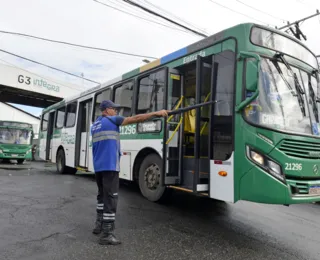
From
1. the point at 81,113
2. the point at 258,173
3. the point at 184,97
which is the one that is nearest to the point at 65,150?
the point at 81,113

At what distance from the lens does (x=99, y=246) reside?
12.4 ft

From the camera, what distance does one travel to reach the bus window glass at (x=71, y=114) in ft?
34.2

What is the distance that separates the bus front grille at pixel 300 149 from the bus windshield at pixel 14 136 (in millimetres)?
18029

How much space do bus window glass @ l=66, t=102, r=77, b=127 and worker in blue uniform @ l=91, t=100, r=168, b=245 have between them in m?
6.42

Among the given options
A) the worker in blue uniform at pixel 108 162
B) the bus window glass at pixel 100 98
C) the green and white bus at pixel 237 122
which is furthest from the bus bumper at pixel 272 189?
the bus window glass at pixel 100 98

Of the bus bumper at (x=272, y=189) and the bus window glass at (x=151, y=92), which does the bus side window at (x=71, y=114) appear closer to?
the bus window glass at (x=151, y=92)

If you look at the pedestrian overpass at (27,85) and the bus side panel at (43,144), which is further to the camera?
the pedestrian overpass at (27,85)

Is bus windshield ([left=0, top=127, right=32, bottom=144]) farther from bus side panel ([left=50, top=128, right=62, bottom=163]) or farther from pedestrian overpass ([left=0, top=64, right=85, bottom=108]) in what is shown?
bus side panel ([left=50, top=128, right=62, bottom=163])

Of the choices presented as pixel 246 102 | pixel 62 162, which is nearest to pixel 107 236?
pixel 246 102

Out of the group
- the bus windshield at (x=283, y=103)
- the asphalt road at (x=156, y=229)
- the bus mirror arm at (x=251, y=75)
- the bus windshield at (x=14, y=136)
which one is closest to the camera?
the asphalt road at (x=156, y=229)

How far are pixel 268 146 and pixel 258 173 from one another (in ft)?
1.31

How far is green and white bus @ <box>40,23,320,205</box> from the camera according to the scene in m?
4.20

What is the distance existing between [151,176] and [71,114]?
18.4ft

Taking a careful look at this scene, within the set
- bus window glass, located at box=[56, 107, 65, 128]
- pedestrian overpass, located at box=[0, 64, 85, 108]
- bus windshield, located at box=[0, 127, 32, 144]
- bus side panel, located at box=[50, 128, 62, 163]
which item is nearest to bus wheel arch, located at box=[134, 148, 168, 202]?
bus window glass, located at box=[56, 107, 65, 128]
